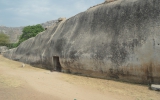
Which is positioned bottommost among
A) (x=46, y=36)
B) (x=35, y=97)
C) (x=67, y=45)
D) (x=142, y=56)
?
(x=35, y=97)

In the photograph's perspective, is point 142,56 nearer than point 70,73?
Yes

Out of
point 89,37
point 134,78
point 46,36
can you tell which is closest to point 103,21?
point 89,37

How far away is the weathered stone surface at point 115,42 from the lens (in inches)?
277

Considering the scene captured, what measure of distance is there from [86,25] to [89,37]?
3.48 ft

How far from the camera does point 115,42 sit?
8.26 meters

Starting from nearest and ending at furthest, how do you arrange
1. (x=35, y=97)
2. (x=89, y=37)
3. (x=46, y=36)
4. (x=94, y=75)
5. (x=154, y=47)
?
(x=35, y=97) → (x=154, y=47) → (x=94, y=75) → (x=89, y=37) → (x=46, y=36)

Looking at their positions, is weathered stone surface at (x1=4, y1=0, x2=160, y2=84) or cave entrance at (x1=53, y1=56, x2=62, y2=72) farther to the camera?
cave entrance at (x1=53, y1=56, x2=62, y2=72)

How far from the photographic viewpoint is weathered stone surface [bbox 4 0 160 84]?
7047mm

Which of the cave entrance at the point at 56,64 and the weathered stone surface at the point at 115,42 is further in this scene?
the cave entrance at the point at 56,64

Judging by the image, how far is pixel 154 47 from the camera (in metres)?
6.79

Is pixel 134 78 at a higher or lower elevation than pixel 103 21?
lower

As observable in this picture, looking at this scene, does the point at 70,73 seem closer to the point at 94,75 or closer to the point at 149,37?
the point at 94,75

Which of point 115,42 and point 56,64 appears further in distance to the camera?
point 56,64

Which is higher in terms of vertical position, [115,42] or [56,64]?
[115,42]
